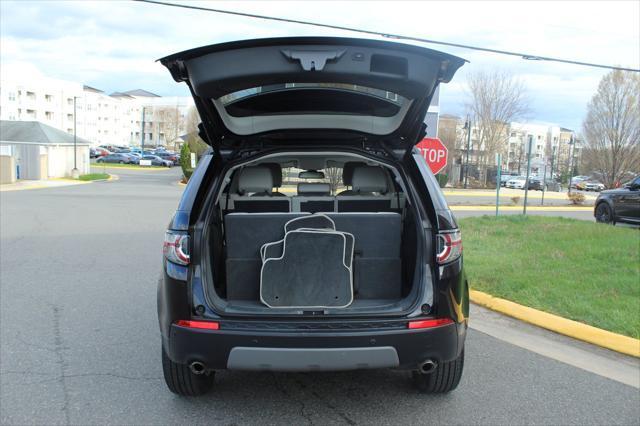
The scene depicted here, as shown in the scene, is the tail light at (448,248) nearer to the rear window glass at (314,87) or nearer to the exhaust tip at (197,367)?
the rear window glass at (314,87)

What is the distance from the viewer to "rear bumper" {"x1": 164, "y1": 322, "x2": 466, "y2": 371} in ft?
9.57

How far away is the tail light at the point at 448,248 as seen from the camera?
10.5 ft

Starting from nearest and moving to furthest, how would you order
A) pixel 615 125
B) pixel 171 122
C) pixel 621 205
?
pixel 621 205, pixel 615 125, pixel 171 122

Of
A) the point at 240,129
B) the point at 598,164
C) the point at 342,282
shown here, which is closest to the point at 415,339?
the point at 342,282

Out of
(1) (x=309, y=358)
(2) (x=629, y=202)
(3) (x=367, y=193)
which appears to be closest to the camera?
(1) (x=309, y=358)

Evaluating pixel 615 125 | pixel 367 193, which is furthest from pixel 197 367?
pixel 615 125

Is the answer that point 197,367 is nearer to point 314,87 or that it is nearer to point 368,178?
point 314,87

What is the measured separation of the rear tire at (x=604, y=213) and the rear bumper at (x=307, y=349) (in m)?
14.0

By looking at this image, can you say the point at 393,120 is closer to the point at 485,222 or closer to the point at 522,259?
the point at 522,259

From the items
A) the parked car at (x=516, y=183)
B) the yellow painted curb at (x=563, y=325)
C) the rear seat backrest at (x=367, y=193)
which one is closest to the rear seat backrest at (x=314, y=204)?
the rear seat backrest at (x=367, y=193)

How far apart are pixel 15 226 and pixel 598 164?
29.2 m

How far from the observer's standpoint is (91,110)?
99.0m

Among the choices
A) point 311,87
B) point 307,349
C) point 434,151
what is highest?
point 311,87

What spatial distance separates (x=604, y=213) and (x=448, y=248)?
14.0 metres
